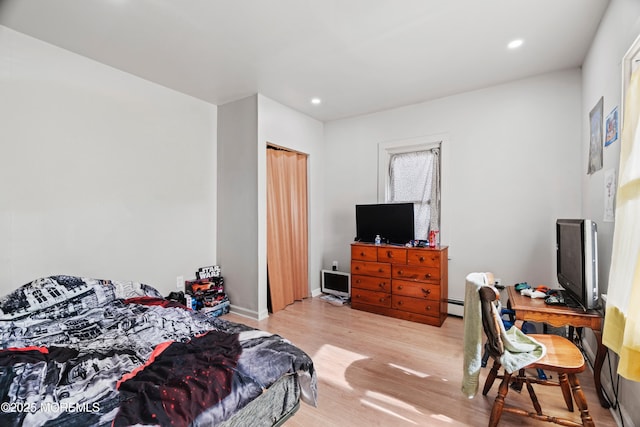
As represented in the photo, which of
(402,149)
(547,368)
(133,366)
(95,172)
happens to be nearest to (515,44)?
(402,149)

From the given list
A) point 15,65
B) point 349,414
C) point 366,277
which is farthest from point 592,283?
point 15,65

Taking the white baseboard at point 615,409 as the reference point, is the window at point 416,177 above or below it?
above

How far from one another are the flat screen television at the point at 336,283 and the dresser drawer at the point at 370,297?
41 centimetres

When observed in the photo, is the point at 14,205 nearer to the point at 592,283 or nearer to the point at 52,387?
the point at 52,387

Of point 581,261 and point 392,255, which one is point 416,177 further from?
point 581,261

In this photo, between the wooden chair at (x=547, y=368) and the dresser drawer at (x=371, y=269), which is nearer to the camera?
the wooden chair at (x=547, y=368)

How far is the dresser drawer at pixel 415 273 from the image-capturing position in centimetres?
326

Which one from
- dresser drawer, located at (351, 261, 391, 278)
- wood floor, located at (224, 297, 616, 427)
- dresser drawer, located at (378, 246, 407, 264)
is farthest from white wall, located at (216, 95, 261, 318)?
dresser drawer, located at (378, 246, 407, 264)

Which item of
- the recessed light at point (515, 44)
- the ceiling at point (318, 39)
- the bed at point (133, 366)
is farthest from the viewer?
the recessed light at point (515, 44)

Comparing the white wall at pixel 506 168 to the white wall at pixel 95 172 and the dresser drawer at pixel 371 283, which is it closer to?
the dresser drawer at pixel 371 283

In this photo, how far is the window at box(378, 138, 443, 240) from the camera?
3713 mm

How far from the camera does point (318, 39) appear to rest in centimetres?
241

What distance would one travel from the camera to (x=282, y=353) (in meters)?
1.56

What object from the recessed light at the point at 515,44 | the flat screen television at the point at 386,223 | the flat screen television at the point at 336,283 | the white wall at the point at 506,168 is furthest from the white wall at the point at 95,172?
the recessed light at the point at 515,44
